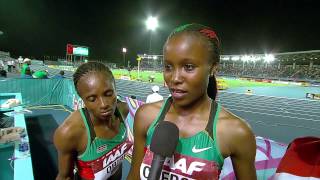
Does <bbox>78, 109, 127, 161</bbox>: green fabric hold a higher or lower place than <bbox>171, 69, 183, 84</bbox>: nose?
lower

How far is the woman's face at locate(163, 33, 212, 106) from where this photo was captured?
1.27 metres

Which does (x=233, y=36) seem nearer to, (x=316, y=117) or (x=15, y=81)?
(x=316, y=117)

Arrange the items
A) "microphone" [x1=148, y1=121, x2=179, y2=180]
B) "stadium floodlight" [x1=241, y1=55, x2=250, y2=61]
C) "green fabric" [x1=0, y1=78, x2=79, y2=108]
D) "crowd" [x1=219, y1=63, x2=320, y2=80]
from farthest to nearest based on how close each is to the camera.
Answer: "stadium floodlight" [x1=241, y1=55, x2=250, y2=61], "crowd" [x1=219, y1=63, x2=320, y2=80], "green fabric" [x1=0, y1=78, x2=79, y2=108], "microphone" [x1=148, y1=121, x2=179, y2=180]

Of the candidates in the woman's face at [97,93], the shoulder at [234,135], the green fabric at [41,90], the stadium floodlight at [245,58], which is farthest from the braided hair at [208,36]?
the stadium floodlight at [245,58]

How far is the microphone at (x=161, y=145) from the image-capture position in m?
0.97

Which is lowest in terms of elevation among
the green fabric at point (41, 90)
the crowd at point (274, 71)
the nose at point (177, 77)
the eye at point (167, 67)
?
the green fabric at point (41, 90)

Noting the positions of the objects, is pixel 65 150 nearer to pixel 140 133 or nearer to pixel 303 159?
pixel 140 133

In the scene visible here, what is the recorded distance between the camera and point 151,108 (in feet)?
5.12

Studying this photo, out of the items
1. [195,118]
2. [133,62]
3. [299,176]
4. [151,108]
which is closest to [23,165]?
[151,108]

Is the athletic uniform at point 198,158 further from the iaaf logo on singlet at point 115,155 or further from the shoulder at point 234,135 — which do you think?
the iaaf logo on singlet at point 115,155

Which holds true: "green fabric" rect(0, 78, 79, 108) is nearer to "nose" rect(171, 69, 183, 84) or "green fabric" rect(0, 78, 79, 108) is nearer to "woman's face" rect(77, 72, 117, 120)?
"woman's face" rect(77, 72, 117, 120)

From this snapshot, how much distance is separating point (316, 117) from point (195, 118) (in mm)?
14168

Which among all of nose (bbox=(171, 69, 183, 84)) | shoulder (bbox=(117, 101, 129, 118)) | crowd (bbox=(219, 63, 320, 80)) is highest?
crowd (bbox=(219, 63, 320, 80))

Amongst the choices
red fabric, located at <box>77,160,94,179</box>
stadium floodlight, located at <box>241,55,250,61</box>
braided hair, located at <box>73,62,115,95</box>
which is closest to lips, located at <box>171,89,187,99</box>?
braided hair, located at <box>73,62,115,95</box>
